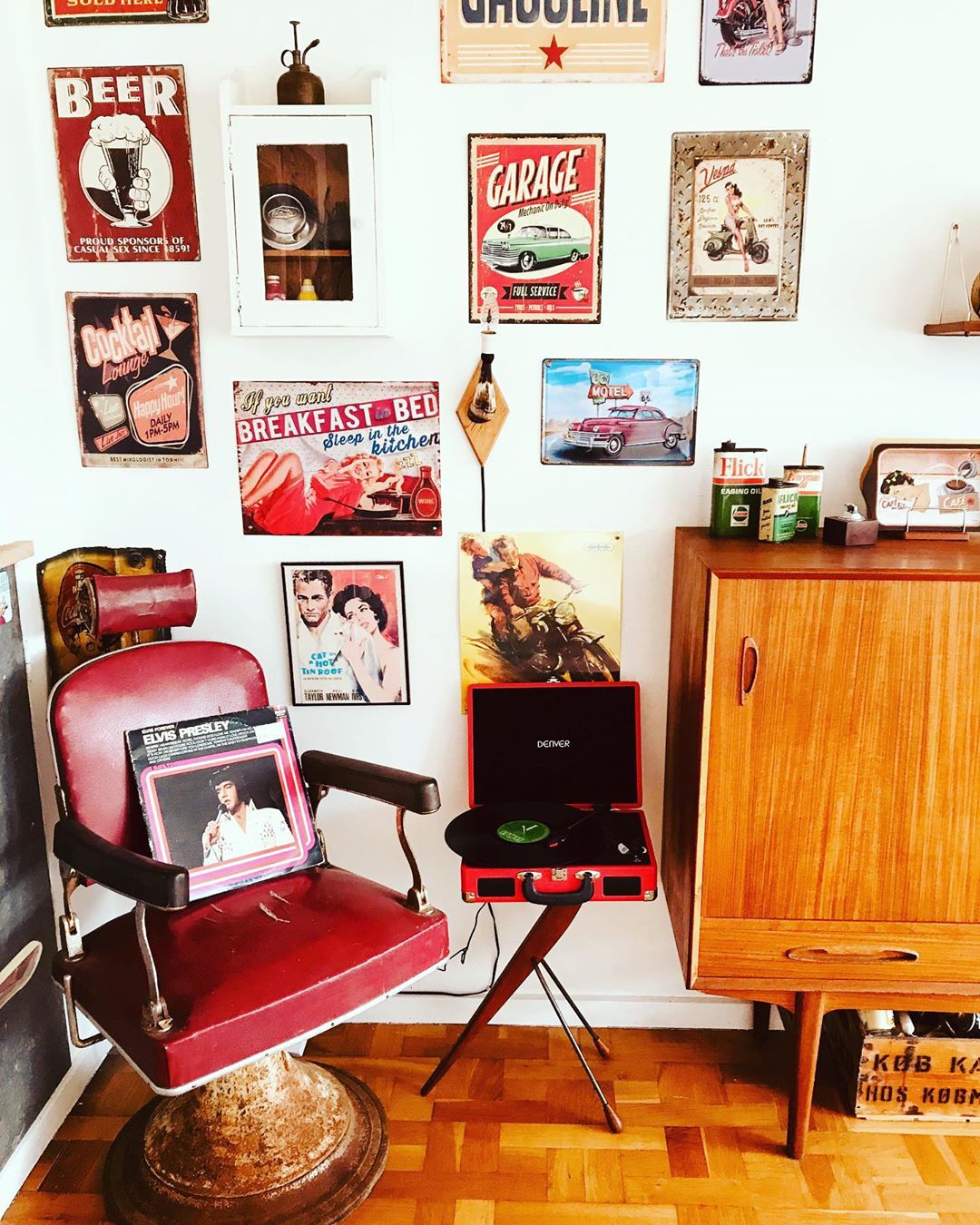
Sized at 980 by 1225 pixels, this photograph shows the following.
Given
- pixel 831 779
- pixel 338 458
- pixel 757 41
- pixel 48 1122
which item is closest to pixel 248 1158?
pixel 48 1122

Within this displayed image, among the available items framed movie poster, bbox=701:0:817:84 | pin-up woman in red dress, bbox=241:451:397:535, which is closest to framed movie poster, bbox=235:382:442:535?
pin-up woman in red dress, bbox=241:451:397:535

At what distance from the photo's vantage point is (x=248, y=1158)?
213 cm

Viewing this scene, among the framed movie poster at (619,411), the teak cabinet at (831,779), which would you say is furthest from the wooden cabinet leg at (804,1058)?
the framed movie poster at (619,411)

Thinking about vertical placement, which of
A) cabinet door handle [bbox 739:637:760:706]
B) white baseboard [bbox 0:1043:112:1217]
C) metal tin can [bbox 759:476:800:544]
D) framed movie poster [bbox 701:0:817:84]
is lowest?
white baseboard [bbox 0:1043:112:1217]

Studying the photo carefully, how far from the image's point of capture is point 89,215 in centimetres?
227

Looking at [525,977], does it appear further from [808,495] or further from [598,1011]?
[808,495]

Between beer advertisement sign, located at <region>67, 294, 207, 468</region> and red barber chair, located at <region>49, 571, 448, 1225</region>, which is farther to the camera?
beer advertisement sign, located at <region>67, 294, 207, 468</region>

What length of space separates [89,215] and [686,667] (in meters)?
1.80

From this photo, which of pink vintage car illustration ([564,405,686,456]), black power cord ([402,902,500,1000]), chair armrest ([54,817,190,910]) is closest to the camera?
chair armrest ([54,817,190,910])

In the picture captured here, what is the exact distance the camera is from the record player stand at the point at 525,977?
2285 mm

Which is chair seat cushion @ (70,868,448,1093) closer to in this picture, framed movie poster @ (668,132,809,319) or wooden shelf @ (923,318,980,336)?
framed movie poster @ (668,132,809,319)

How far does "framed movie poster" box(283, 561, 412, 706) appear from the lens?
2.46 m

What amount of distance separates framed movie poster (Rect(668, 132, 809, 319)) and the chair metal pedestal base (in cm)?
210

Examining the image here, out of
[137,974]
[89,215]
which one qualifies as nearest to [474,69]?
[89,215]
